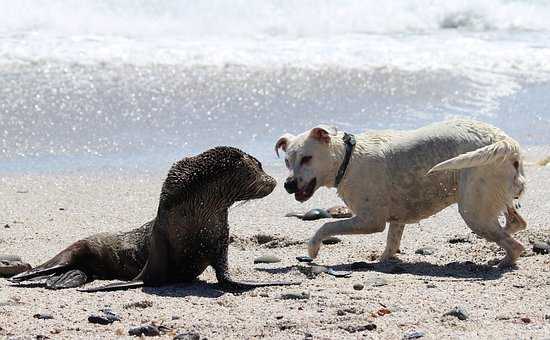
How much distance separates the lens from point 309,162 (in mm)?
8078

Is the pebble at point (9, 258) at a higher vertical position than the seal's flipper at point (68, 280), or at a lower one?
higher

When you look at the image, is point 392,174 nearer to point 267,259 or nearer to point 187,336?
point 267,259

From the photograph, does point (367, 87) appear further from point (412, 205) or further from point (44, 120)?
point (412, 205)

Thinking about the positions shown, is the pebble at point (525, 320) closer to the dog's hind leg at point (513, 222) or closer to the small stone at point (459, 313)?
the small stone at point (459, 313)

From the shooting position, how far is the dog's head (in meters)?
8.07

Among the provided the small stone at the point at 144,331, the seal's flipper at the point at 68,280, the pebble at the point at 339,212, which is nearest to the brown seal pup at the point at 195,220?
the seal's flipper at the point at 68,280

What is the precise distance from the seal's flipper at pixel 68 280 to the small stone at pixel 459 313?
241cm

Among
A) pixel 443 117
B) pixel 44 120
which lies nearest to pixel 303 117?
pixel 443 117

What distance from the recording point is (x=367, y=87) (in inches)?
666

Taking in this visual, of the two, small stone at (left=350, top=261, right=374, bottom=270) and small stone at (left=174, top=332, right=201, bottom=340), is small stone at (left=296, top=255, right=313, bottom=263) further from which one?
small stone at (left=174, top=332, right=201, bottom=340)

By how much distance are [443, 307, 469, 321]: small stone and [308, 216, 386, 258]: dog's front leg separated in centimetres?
175

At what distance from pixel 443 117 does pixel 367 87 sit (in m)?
2.19

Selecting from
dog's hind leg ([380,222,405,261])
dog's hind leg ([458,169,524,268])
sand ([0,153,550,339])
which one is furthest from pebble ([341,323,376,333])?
dog's hind leg ([380,222,405,261])

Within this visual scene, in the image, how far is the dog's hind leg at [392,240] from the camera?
27.1ft
